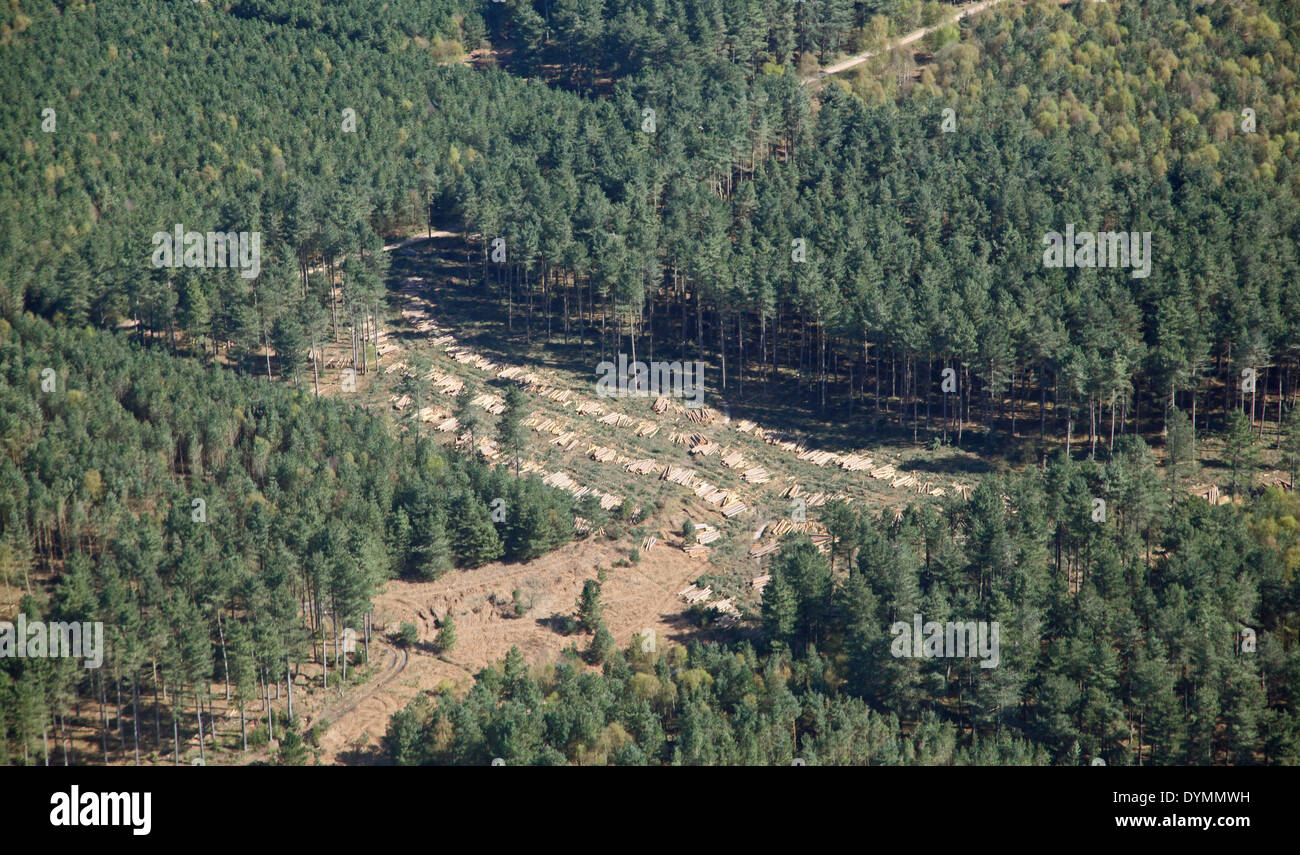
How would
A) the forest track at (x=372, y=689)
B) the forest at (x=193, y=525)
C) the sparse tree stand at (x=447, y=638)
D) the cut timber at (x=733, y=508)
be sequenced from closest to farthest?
the forest at (x=193, y=525) → the forest track at (x=372, y=689) → the sparse tree stand at (x=447, y=638) → the cut timber at (x=733, y=508)

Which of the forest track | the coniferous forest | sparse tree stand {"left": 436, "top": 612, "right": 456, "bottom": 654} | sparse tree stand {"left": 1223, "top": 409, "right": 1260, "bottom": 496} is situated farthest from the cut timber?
sparse tree stand {"left": 1223, "top": 409, "right": 1260, "bottom": 496}

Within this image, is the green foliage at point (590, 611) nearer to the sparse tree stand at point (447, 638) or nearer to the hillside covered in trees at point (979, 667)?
the hillside covered in trees at point (979, 667)

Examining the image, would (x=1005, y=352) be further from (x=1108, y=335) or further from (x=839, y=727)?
(x=839, y=727)

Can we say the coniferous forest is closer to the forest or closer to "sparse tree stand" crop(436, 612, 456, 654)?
"sparse tree stand" crop(436, 612, 456, 654)

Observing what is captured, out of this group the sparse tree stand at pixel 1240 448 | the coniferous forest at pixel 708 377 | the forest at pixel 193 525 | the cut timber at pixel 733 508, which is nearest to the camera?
the coniferous forest at pixel 708 377

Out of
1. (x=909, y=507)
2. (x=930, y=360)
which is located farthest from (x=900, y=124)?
(x=909, y=507)

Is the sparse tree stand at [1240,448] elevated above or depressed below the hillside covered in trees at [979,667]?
above

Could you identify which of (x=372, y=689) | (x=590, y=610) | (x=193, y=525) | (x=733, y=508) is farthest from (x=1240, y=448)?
(x=193, y=525)

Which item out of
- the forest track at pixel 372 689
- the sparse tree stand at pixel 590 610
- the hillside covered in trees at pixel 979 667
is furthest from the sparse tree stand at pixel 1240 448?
the forest track at pixel 372 689

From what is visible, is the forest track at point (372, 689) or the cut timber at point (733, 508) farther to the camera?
the cut timber at point (733, 508)
